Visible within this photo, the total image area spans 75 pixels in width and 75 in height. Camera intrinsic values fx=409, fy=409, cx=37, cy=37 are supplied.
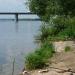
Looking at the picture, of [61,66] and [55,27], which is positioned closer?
[61,66]

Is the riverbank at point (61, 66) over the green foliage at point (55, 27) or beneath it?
over

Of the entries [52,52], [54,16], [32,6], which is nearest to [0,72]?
[52,52]

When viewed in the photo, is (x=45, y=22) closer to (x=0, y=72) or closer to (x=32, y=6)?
(x=32, y=6)

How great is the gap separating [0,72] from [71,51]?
366cm

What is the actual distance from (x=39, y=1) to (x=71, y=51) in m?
24.1

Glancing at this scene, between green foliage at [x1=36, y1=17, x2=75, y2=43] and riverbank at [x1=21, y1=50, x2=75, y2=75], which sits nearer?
riverbank at [x1=21, y1=50, x2=75, y2=75]

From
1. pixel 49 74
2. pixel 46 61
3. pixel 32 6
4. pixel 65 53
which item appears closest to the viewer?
pixel 49 74

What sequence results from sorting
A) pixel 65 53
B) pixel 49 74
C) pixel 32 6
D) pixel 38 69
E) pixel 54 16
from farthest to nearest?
pixel 32 6 → pixel 54 16 → pixel 65 53 → pixel 38 69 → pixel 49 74

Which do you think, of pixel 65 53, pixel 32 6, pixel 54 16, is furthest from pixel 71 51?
pixel 32 6

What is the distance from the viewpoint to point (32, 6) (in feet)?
136

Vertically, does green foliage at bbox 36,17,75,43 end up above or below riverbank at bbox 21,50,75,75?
below

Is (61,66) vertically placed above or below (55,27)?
above

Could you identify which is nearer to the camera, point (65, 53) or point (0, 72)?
point (0, 72)

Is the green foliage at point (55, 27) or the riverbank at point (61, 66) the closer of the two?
the riverbank at point (61, 66)
